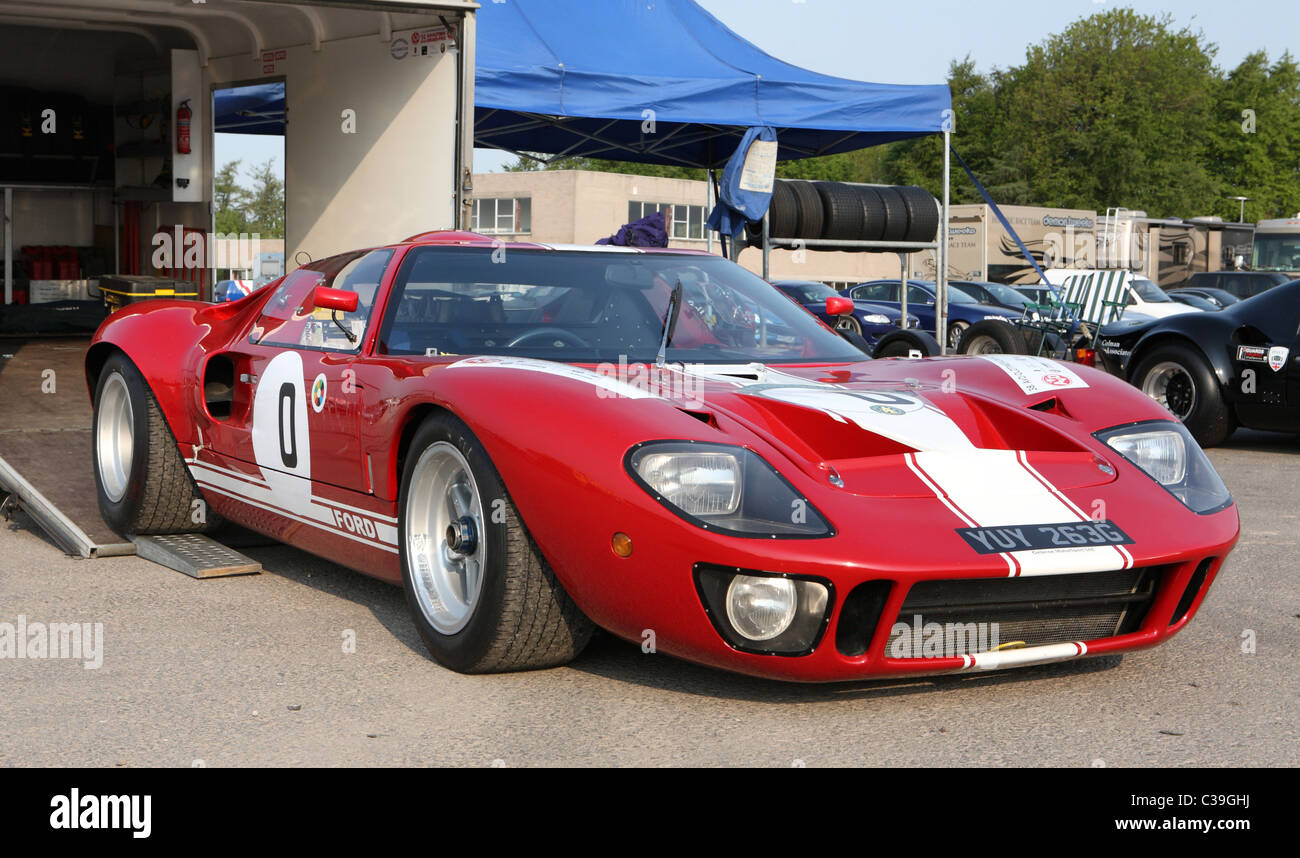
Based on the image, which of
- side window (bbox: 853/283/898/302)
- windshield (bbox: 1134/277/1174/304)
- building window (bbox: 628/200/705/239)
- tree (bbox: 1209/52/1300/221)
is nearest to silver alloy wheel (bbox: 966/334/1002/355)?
side window (bbox: 853/283/898/302)

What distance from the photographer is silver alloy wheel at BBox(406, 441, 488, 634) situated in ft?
11.6

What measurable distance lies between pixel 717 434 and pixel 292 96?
7.87 m

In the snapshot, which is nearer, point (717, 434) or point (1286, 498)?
point (717, 434)

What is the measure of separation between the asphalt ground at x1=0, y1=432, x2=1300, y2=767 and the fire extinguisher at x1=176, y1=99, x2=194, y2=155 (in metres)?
8.07

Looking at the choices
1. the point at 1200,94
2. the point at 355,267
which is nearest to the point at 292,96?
the point at 355,267

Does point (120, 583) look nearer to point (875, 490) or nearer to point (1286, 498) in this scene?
point (875, 490)

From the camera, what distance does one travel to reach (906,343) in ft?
37.6

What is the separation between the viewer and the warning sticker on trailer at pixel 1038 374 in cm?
375

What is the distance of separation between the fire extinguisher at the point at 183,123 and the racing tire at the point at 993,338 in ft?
22.5

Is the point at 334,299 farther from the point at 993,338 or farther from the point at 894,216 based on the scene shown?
the point at 894,216

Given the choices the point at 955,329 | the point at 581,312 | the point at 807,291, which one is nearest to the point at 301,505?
the point at 581,312

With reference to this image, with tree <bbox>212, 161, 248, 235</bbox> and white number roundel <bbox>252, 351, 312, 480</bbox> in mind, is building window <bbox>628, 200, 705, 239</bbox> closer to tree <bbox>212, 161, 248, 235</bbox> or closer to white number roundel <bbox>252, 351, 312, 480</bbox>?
tree <bbox>212, 161, 248, 235</bbox>

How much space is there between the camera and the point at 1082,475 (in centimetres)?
330
